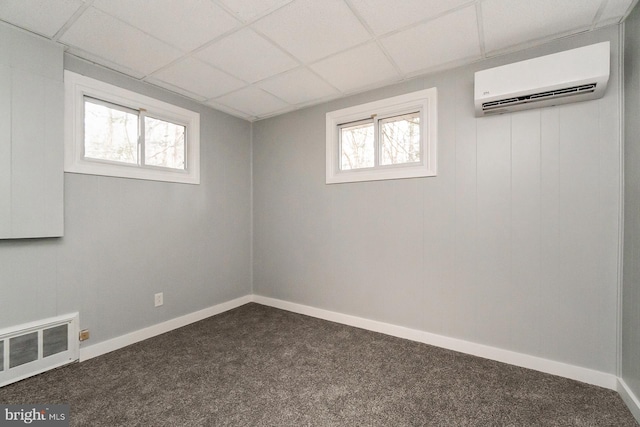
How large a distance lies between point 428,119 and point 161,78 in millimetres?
2493

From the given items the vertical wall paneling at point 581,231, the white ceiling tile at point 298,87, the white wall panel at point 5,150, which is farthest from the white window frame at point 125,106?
the vertical wall paneling at point 581,231

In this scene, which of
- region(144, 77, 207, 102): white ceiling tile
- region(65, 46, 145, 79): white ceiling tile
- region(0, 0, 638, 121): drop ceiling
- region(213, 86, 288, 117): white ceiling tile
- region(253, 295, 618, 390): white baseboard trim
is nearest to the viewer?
region(0, 0, 638, 121): drop ceiling

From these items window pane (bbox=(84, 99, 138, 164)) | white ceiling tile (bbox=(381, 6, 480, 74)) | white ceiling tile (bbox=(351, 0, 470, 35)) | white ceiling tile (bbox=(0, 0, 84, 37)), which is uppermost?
white ceiling tile (bbox=(0, 0, 84, 37))

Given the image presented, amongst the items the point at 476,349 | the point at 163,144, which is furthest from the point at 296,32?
the point at 476,349

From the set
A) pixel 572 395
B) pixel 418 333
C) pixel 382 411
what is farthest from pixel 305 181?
pixel 572 395

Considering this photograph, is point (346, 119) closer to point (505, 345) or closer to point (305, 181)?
point (305, 181)

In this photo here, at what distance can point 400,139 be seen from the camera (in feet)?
9.27

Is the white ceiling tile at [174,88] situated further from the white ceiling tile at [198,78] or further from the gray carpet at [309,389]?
the gray carpet at [309,389]

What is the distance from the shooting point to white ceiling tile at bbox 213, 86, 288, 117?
2943 mm

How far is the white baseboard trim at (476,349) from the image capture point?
1.95 metres

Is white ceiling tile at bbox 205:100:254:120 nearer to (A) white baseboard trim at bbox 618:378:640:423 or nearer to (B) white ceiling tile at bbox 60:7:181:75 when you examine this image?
(B) white ceiling tile at bbox 60:7:181:75

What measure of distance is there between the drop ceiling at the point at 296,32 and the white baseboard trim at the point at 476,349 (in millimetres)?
2357

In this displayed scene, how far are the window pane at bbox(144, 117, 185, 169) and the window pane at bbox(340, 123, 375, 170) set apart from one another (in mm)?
1792

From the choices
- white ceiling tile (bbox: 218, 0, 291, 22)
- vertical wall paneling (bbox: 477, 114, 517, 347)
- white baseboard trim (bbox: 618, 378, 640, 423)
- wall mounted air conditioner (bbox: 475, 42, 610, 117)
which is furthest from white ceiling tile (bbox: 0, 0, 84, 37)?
white baseboard trim (bbox: 618, 378, 640, 423)
